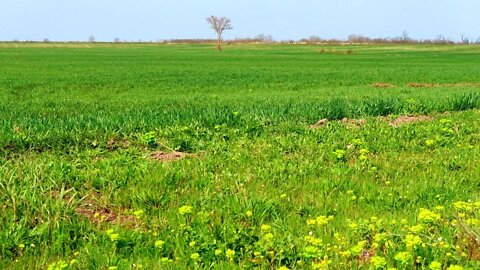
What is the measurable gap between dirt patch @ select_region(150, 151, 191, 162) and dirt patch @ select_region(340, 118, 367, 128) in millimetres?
3491

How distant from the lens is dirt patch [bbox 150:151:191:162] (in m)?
6.77

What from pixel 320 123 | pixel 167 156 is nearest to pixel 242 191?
pixel 167 156

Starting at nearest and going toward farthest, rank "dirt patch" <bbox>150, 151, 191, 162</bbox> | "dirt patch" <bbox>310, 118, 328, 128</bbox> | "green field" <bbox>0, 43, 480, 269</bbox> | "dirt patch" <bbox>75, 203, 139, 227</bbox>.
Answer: "green field" <bbox>0, 43, 480, 269</bbox>
"dirt patch" <bbox>75, 203, 139, 227</bbox>
"dirt patch" <bbox>150, 151, 191, 162</bbox>
"dirt patch" <bbox>310, 118, 328, 128</bbox>

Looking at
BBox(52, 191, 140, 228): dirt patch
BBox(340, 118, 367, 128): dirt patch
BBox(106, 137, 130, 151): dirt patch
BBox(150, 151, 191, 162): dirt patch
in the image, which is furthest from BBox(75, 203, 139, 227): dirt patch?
BBox(340, 118, 367, 128): dirt patch

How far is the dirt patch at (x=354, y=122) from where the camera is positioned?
9.04m

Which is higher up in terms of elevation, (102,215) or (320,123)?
(320,123)

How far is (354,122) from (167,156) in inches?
159

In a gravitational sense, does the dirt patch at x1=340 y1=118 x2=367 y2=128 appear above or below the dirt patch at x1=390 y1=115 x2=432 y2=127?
above

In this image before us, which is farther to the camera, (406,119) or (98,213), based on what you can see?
(406,119)

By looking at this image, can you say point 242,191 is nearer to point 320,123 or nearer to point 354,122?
point 320,123

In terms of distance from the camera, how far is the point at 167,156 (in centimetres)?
691

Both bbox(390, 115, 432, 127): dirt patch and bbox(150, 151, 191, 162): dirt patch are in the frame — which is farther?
bbox(390, 115, 432, 127): dirt patch

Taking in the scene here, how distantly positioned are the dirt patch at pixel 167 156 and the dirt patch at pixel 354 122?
349 centimetres

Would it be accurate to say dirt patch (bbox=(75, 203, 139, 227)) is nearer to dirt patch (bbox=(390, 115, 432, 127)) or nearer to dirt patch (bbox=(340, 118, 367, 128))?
dirt patch (bbox=(340, 118, 367, 128))
